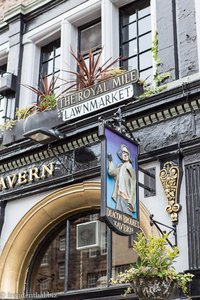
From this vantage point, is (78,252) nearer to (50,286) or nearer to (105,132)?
(50,286)

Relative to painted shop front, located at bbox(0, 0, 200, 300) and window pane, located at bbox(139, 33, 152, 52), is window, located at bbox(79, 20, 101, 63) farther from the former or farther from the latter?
window pane, located at bbox(139, 33, 152, 52)

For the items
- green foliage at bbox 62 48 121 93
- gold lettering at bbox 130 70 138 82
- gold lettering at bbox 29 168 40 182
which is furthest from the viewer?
gold lettering at bbox 29 168 40 182

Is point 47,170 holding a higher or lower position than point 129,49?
lower

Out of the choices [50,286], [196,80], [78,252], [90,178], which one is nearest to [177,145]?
[196,80]

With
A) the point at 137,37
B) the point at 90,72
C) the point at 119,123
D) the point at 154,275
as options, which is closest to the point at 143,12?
the point at 137,37

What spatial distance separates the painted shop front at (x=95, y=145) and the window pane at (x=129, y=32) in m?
0.03

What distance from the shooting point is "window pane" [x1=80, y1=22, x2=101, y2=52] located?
47.5 feet

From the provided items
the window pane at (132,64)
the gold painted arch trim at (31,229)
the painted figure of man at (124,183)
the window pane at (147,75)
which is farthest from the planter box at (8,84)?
the painted figure of man at (124,183)

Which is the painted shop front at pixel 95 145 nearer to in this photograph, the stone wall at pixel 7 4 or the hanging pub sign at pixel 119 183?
the hanging pub sign at pixel 119 183

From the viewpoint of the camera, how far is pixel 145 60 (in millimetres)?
13141

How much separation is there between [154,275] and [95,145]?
14.4ft

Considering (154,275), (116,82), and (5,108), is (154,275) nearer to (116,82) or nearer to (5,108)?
(116,82)

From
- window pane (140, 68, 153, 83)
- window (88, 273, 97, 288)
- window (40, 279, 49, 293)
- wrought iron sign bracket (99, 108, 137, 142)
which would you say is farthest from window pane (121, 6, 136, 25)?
window (40, 279, 49, 293)

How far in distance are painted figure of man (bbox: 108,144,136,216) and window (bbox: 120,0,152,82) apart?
3.06m
